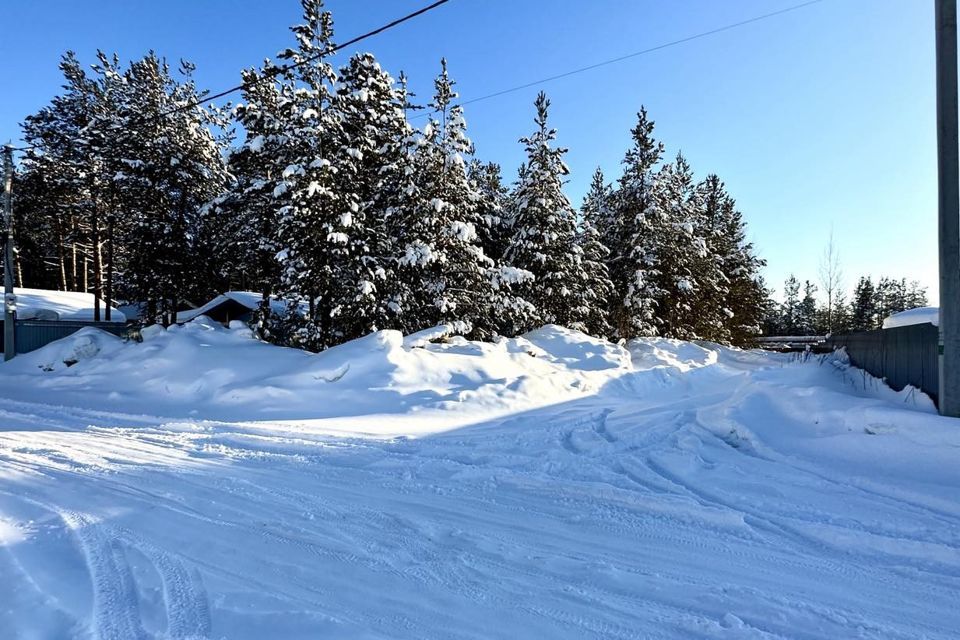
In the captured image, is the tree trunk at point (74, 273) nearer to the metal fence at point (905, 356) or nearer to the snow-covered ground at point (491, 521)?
the snow-covered ground at point (491, 521)

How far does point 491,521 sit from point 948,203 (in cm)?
635

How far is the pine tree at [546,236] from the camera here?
812 inches

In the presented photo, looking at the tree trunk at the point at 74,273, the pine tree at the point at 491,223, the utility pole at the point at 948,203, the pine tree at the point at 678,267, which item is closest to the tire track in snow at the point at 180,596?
the utility pole at the point at 948,203

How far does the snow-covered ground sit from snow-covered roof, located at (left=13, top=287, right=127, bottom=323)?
74.1 feet

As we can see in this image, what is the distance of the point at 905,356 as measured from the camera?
26.1 ft

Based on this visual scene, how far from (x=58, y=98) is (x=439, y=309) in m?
24.0

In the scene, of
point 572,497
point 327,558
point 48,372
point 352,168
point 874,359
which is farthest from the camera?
point 352,168

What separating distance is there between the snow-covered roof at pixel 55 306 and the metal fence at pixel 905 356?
3330cm

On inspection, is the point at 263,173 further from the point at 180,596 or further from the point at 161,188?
the point at 180,596

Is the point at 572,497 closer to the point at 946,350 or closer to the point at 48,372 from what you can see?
the point at 946,350

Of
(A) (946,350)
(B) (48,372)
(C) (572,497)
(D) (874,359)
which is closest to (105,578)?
(C) (572,497)

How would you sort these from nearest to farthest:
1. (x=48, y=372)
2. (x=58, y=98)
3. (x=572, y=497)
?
(x=572, y=497) < (x=48, y=372) < (x=58, y=98)

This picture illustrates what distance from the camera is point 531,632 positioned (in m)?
2.66

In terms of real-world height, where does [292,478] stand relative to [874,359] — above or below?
below
